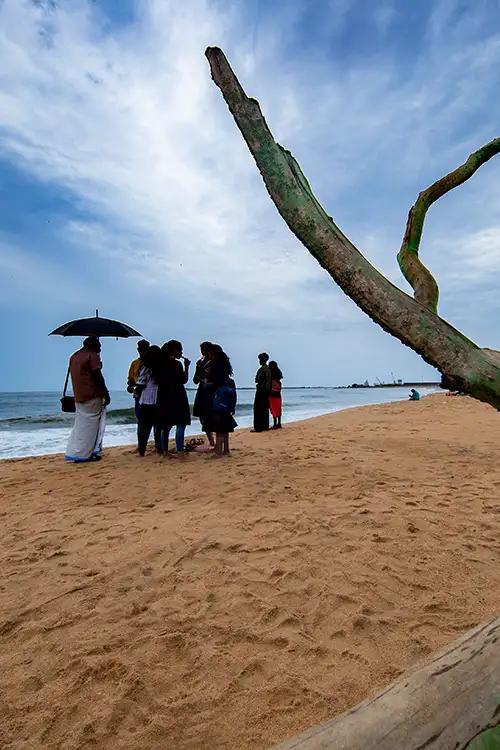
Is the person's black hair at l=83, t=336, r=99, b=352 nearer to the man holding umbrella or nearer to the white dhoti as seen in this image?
the man holding umbrella

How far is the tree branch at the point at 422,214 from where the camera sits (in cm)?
148

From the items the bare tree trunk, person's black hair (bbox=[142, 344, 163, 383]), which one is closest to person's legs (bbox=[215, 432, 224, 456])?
person's black hair (bbox=[142, 344, 163, 383])

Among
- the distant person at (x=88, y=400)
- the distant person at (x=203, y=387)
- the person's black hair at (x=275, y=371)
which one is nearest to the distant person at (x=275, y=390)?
the person's black hair at (x=275, y=371)

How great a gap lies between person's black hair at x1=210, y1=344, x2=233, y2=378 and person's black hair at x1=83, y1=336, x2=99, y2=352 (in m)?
1.94

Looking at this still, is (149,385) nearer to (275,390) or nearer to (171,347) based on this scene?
(171,347)

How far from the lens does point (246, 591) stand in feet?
10.0

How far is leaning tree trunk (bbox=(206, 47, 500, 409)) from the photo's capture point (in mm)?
1260

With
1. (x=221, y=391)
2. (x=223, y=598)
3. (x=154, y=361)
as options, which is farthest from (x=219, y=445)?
(x=223, y=598)

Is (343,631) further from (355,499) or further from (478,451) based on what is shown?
(478,451)

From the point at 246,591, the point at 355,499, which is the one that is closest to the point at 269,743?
the point at 246,591

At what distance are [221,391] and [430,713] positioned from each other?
647 centimetres

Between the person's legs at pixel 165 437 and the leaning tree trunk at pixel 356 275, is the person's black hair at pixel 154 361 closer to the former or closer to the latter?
the person's legs at pixel 165 437

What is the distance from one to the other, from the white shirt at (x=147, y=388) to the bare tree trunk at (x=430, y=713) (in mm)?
6830

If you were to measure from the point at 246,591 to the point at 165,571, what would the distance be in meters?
0.67
